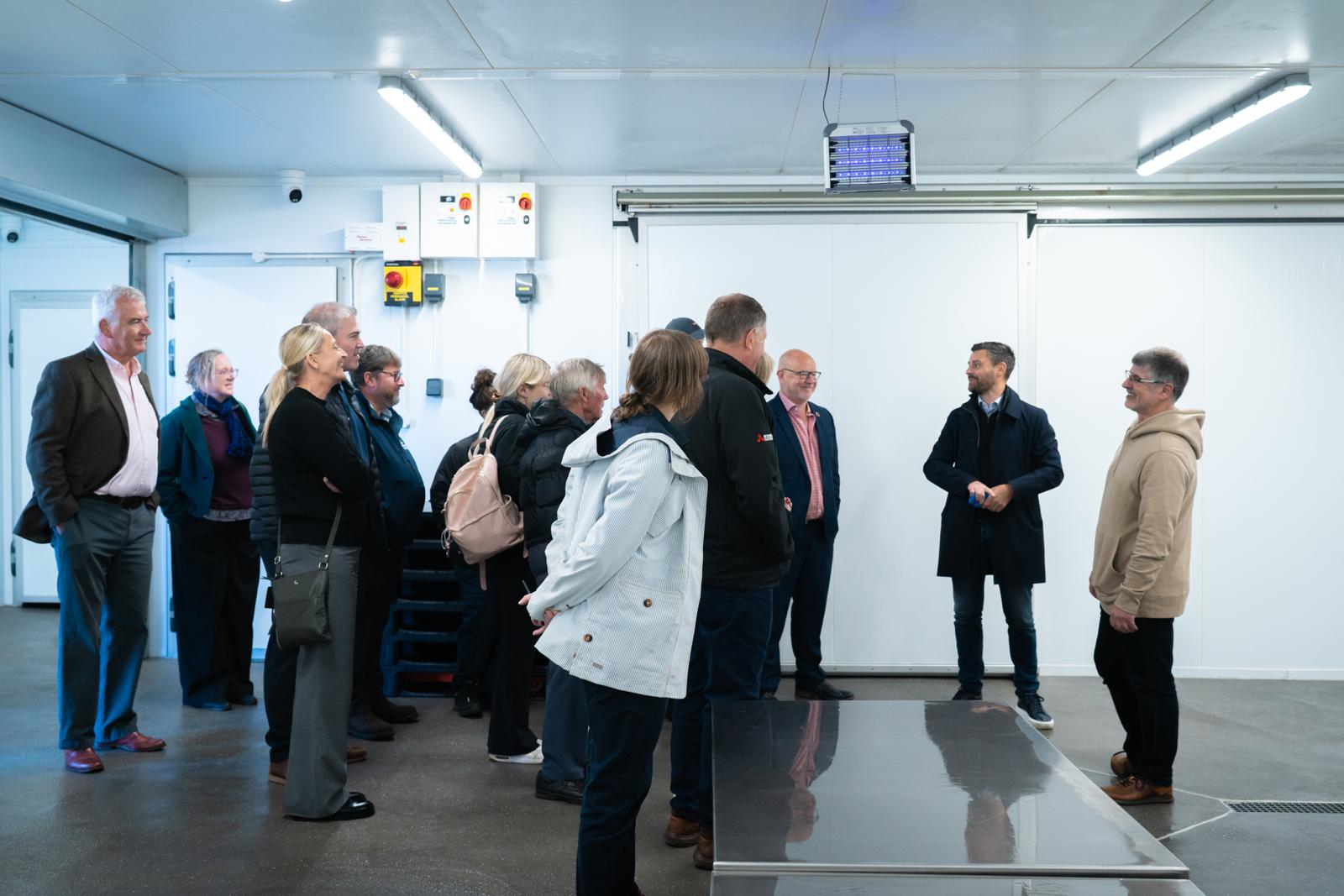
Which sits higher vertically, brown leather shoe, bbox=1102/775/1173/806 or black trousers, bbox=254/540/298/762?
→ black trousers, bbox=254/540/298/762

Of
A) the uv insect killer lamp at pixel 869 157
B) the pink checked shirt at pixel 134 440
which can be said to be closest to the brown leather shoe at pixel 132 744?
the pink checked shirt at pixel 134 440

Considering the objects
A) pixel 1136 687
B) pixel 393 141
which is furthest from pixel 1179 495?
pixel 393 141

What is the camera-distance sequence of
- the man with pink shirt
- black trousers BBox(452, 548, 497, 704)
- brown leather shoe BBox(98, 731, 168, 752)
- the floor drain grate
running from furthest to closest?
black trousers BBox(452, 548, 497, 704), brown leather shoe BBox(98, 731, 168, 752), the man with pink shirt, the floor drain grate

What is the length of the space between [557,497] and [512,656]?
2.50 ft

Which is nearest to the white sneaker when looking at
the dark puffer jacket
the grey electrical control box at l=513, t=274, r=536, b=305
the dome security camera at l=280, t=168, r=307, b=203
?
the dark puffer jacket

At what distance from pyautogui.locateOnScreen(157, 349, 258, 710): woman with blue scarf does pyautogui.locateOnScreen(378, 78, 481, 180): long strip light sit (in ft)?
5.08

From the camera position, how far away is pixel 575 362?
12.3 feet

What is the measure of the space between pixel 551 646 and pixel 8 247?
763 cm

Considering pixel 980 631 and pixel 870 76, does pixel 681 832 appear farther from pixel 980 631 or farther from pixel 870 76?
pixel 870 76

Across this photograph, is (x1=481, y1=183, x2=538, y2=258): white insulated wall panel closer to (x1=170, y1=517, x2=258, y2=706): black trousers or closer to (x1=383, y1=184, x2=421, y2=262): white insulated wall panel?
(x1=383, y1=184, x2=421, y2=262): white insulated wall panel

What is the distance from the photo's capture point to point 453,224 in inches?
235

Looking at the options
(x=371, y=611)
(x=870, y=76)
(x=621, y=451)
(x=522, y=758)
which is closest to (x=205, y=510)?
(x=371, y=611)

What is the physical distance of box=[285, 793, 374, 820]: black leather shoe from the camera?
140 inches

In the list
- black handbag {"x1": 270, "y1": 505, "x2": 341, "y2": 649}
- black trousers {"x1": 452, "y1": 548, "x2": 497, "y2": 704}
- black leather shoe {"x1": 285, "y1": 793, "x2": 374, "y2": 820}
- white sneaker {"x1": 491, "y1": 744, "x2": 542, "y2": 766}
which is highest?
black handbag {"x1": 270, "y1": 505, "x2": 341, "y2": 649}
